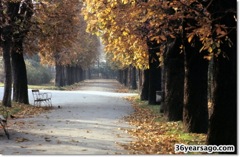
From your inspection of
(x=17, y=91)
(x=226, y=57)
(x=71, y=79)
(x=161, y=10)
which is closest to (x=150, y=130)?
(x=161, y=10)

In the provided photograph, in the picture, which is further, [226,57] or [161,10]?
[161,10]

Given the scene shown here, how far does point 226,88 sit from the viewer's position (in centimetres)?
931

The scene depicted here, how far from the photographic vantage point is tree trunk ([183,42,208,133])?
1284 centimetres

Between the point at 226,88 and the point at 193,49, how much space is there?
12.0 feet

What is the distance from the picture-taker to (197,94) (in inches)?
510

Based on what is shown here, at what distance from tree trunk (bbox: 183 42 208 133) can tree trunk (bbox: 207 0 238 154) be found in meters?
3.31

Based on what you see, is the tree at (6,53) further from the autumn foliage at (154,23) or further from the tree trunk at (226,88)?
the tree trunk at (226,88)

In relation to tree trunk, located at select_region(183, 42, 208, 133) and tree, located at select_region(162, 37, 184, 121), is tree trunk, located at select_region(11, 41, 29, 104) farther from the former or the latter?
tree trunk, located at select_region(183, 42, 208, 133)

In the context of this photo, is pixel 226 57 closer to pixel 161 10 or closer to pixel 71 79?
pixel 161 10

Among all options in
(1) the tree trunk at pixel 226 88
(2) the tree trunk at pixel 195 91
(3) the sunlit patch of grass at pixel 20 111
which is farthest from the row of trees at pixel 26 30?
(1) the tree trunk at pixel 226 88

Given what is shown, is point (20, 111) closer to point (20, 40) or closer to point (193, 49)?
point (20, 40)

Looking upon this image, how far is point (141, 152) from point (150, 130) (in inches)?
184

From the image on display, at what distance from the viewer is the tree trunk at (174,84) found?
53.4 ft

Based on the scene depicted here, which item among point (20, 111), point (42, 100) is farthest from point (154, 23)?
point (42, 100)
